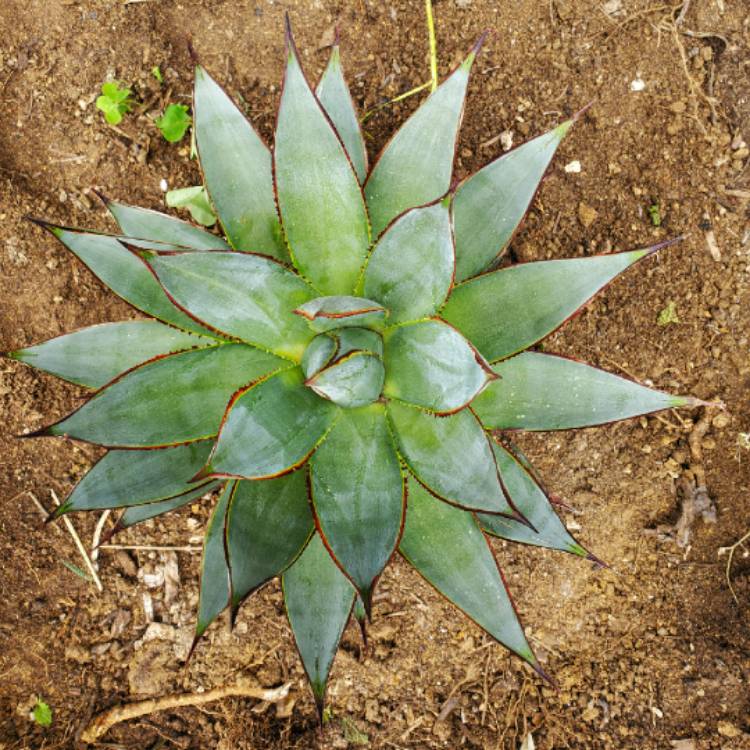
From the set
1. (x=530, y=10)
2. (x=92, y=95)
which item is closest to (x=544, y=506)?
(x=530, y=10)

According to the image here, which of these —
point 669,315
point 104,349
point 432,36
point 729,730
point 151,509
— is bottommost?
point 729,730

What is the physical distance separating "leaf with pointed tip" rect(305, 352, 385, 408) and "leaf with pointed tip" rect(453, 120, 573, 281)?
0.40m

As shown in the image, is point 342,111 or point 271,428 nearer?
point 271,428

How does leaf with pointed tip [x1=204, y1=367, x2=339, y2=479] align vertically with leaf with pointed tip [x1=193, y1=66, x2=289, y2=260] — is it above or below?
below

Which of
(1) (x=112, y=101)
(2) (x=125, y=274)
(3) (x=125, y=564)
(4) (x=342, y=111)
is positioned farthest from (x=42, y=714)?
(4) (x=342, y=111)

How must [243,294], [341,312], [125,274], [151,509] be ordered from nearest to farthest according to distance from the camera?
[341,312] → [243,294] → [125,274] → [151,509]

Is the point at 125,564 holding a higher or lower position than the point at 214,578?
lower

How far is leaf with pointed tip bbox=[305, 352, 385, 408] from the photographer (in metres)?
1.37

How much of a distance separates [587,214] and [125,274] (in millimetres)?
1475

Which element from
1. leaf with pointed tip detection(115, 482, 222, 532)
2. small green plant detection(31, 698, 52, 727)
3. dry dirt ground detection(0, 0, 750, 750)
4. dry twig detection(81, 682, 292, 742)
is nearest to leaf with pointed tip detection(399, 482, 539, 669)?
leaf with pointed tip detection(115, 482, 222, 532)

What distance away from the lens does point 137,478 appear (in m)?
1.66

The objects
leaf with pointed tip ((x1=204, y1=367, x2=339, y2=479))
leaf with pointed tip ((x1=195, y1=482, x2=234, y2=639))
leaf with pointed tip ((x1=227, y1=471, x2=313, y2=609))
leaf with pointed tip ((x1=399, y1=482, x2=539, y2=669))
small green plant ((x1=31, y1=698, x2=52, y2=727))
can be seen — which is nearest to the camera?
leaf with pointed tip ((x1=204, y1=367, x2=339, y2=479))

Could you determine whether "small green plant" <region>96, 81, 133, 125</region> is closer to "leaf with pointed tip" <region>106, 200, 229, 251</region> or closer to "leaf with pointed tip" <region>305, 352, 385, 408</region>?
"leaf with pointed tip" <region>106, 200, 229, 251</region>

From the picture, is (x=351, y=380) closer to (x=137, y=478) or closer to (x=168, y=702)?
(x=137, y=478)
